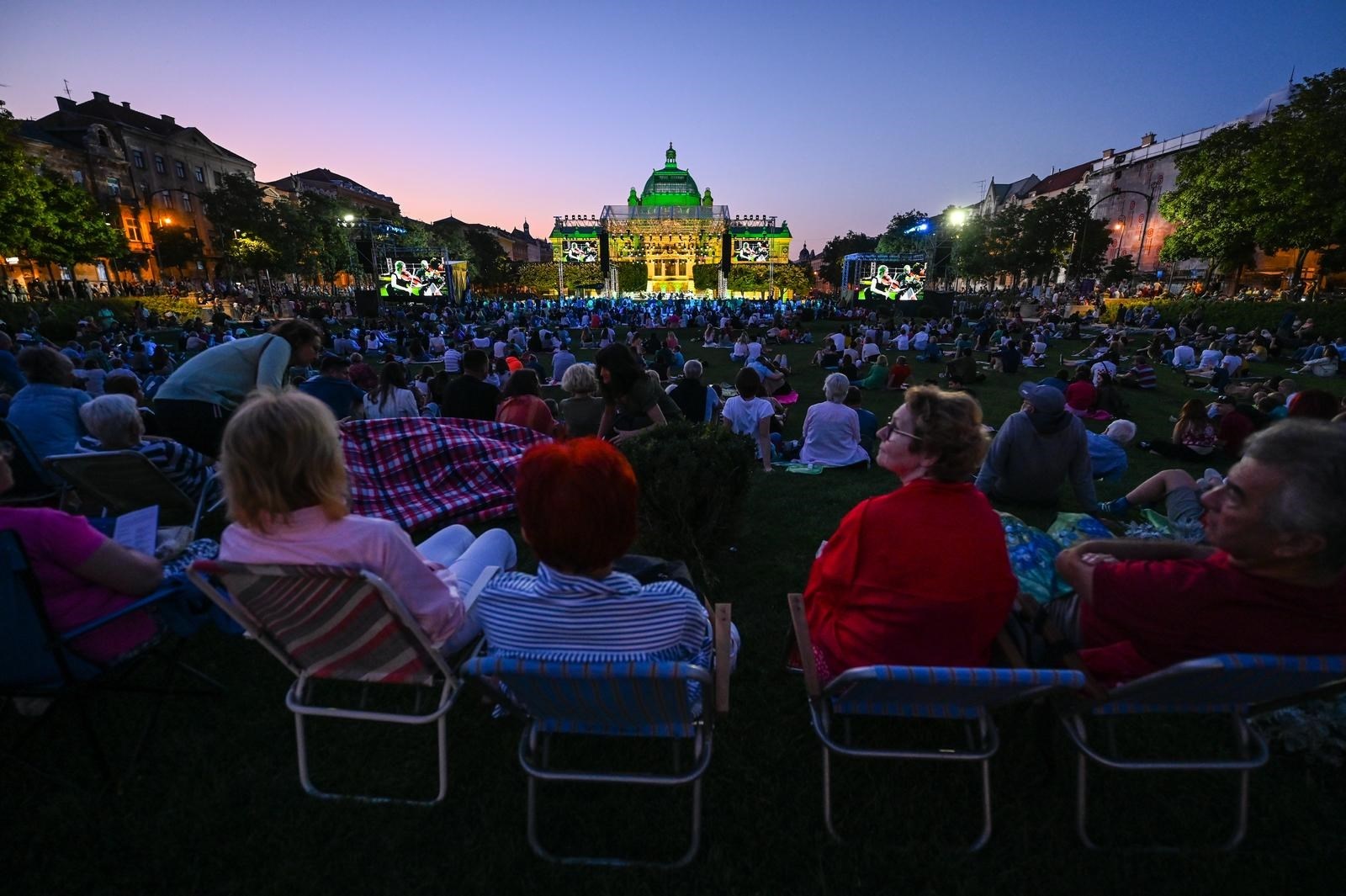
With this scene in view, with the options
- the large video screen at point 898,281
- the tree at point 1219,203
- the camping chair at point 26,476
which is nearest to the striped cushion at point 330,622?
the camping chair at point 26,476

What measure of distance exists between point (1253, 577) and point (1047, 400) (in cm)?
309

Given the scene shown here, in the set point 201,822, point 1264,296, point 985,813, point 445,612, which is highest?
point 1264,296

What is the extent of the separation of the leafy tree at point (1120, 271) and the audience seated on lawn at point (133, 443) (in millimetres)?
55733

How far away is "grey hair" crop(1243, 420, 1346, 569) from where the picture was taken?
1538 mm

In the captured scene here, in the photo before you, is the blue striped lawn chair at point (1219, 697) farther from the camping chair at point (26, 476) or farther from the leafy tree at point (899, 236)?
the leafy tree at point (899, 236)

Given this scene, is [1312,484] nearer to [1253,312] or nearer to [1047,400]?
[1047,400]

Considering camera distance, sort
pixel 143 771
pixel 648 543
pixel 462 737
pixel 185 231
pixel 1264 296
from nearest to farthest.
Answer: pixel 143 771 < pixel 462 737 < pixel 648 543 < pixel 1264 296 < pixel 185 231

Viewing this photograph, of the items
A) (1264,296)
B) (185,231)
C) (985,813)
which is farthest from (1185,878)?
(185,231)

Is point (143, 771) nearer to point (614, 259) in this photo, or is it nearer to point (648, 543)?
point (648, 543)

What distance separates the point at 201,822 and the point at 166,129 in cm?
7120

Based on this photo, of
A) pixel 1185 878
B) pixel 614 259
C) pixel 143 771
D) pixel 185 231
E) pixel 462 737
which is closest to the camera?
pixel 1185 878

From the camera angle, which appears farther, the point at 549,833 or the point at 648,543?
the point at 648,543

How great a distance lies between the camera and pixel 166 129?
50.1 m

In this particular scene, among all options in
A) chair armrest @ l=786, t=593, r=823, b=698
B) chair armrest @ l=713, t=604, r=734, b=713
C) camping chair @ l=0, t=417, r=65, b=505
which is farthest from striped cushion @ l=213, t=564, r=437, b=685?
camping chair @ l=0, t=417, r=65, b=505
